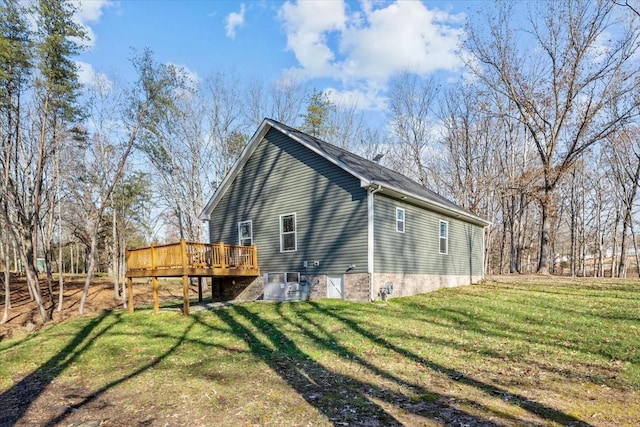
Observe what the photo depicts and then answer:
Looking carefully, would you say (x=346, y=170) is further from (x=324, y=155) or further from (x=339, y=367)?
(x=339, y=367)

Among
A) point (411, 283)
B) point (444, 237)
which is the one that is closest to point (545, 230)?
point (444, 237)

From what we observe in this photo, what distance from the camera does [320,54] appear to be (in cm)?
2166

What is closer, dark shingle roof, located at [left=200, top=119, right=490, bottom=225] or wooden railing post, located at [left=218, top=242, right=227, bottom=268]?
dark shingle roof, located at [left=200, top=119, right=490, bottom=225]

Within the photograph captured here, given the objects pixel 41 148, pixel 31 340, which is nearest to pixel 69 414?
pixel 31 340

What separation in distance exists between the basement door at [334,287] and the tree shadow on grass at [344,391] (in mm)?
4080

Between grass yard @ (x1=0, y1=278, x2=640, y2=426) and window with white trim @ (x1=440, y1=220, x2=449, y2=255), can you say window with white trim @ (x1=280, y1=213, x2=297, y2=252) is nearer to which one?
grass yard @ (x1=0, y1=278, x2=640, y2=426)

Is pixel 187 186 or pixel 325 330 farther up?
pixel 187 186

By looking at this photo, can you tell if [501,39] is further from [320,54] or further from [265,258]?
[265,258]

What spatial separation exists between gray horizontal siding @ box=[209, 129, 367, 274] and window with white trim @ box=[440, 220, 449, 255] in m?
5.54

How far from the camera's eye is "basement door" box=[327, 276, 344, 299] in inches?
481

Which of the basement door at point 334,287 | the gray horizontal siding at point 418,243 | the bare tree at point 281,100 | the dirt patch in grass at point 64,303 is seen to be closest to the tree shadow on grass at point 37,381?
the dirt patch in grass at point 64,303

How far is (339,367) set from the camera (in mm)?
6363

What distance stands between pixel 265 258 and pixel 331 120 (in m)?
17.5

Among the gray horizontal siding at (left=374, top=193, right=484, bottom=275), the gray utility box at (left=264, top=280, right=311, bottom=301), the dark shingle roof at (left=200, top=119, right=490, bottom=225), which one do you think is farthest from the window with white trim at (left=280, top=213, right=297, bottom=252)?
the gray horizontal siding at (left=374, top=193, right=484, bottom=275)
